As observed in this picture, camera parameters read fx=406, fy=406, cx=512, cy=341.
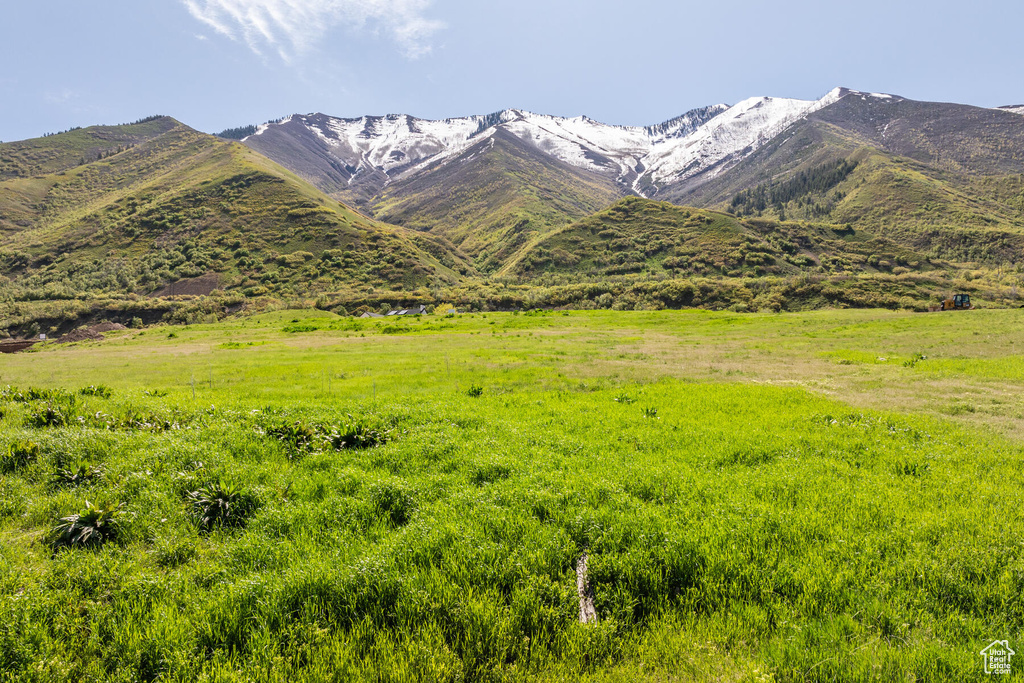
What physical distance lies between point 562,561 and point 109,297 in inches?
Answer: 5535

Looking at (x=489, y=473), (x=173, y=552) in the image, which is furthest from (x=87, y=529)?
(x=489, y=473)

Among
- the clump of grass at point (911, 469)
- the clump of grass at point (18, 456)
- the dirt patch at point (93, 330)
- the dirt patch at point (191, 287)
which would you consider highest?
the dirt patch at point (191, 287)

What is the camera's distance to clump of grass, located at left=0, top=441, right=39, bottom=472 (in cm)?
868

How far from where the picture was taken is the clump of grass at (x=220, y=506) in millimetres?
A: 7168

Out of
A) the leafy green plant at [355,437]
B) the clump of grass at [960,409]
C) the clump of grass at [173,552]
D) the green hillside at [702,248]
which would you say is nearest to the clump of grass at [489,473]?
the leafy green plant at [355,437]

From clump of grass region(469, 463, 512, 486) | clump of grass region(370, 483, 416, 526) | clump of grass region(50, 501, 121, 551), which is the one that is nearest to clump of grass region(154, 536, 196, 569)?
clump of grass region(50, 501, 121, 551)

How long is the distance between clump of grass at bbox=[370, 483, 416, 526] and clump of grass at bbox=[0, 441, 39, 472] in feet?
25.8

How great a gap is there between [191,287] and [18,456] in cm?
14590

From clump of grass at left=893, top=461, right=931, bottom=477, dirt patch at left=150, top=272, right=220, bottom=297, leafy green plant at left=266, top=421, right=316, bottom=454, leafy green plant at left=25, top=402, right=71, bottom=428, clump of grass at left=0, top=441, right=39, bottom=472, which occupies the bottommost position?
clump of grass at left=893, top=461, right=931, bottom=477

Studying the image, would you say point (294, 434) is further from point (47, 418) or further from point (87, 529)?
point (47, 418)

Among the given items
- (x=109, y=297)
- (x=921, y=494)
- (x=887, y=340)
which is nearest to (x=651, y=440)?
(x=921, y=494)

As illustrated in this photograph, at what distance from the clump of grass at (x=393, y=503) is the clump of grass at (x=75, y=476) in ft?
19.4

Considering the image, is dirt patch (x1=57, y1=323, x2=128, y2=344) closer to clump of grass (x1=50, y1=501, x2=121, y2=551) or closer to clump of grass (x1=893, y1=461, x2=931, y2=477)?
clump of grass (x1=50, y1=501, x2=121, y2=551)

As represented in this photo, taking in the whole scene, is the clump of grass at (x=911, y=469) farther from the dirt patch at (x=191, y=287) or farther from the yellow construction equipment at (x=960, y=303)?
the dirt patch at (x=191, y=287)
